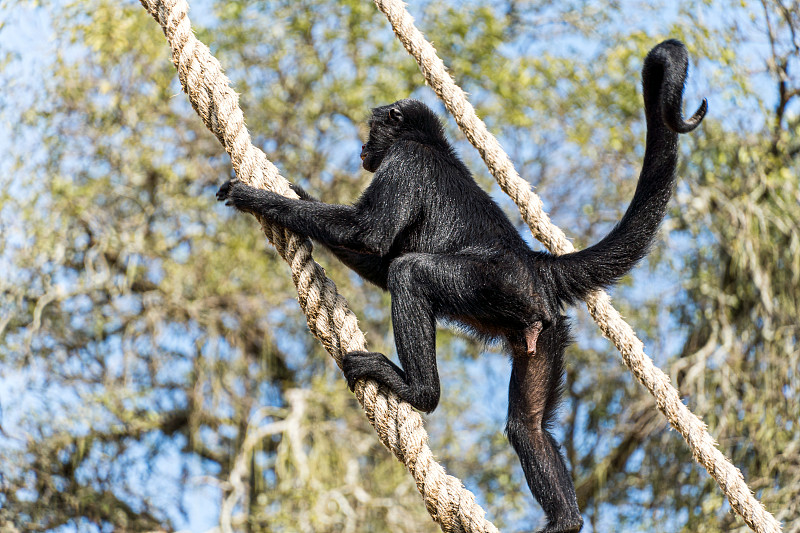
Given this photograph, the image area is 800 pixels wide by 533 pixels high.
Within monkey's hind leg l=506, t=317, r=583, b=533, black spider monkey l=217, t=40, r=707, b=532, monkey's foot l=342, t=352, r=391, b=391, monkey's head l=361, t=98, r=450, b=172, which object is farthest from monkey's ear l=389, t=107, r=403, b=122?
monkey's foot l=342, t=352, r=391, b=391

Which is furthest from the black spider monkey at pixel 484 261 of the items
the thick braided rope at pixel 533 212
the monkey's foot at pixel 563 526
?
the thick braided rope at pixel 533 212

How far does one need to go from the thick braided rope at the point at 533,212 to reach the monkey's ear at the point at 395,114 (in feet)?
2.40

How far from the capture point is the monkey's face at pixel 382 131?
4.65m

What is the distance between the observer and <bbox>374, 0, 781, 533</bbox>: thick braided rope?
3514 millimetres

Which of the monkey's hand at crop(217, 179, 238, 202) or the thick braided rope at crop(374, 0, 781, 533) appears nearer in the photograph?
the thick braided rope at crop(374, 0, 781, 533)

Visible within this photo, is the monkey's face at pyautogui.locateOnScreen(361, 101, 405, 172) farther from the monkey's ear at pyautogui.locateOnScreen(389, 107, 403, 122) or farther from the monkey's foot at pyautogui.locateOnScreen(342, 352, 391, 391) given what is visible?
the monkey's foot at pyautogui.locateOnScreen(342, 352, 391, 391)

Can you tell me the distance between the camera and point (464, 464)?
9.37 metres

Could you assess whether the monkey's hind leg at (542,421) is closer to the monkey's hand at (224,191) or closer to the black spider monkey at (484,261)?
the black spider monkey at (484,261)

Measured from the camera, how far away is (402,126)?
15.3 feet

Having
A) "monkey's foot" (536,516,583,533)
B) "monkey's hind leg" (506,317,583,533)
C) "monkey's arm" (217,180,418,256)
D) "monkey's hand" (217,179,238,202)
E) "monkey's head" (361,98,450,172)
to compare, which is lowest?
"monkey's foot" (536,516,583,533)

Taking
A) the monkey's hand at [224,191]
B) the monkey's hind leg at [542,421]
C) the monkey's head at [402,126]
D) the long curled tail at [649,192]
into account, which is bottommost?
the monkey's hind leg at [542,421]

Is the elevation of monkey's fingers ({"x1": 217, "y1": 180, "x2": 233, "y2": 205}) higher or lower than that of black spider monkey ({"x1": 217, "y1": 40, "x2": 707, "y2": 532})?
higher

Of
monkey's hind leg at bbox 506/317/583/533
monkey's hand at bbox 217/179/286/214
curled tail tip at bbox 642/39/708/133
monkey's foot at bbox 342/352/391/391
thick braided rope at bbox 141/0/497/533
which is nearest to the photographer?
thick braided rope at bbox 141/0/497/533

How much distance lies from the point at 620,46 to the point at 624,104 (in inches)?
Result: 26.2
